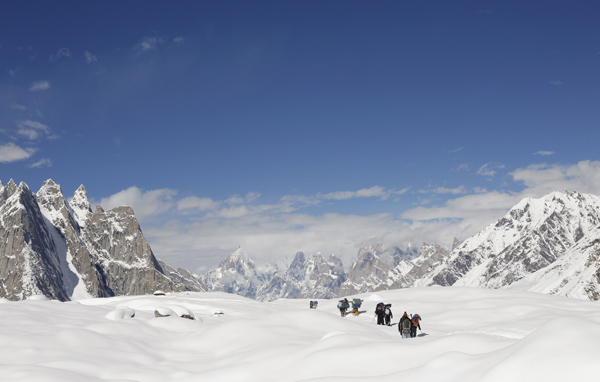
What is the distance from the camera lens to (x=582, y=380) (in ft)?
30.7

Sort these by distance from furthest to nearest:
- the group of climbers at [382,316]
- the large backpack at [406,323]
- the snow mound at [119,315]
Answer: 1. the snow mound at [119,315]
2. the group of climbers at [382,316]
3. the large backpack at [406,323]

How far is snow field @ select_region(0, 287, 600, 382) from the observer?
1121 centimetres

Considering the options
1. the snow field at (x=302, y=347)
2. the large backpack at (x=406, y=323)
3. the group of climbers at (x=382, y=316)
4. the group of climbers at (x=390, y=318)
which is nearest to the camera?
the snow field at (x=302, y=347)

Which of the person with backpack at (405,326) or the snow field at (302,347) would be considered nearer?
the snow field at (302,347)

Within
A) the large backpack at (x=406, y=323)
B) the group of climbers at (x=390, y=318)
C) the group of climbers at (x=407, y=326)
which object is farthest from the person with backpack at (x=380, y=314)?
the large backpack at (x=406, y=323)

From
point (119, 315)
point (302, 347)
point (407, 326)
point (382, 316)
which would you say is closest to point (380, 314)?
point (382, 316)

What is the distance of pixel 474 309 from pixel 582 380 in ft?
84.4

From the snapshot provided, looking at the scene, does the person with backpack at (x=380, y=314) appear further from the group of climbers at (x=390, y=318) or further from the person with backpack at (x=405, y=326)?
the person with backpack at (x=405, y=326)

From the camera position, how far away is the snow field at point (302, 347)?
11.2 metres

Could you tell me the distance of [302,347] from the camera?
18.7 m

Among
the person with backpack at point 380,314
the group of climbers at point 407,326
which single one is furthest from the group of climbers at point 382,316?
the group of climbers at point 407,326

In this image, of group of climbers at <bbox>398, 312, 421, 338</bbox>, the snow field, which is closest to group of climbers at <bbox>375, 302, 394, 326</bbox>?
the snow field

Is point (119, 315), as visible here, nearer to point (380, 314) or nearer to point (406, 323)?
point (380, 314)

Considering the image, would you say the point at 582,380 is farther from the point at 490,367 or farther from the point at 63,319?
the point at 63,319
